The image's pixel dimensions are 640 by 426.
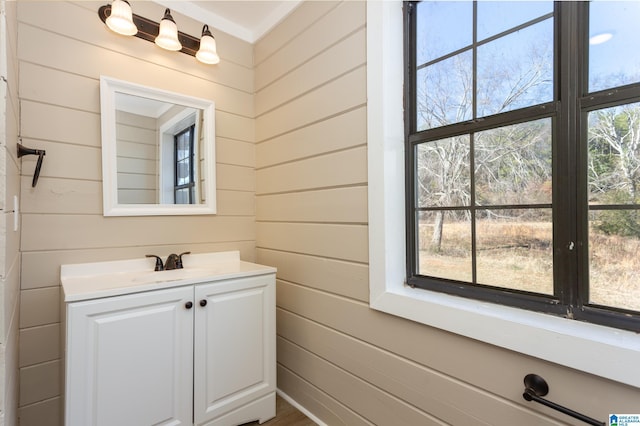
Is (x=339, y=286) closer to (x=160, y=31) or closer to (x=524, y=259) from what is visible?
(x=524, y=259)

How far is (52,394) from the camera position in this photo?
1.42m

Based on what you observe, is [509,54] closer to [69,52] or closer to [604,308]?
[604,308]

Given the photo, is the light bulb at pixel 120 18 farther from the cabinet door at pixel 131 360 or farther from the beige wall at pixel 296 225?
the cabinet door at pixel 131 360

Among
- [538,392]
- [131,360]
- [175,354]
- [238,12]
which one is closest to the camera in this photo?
[538,392]

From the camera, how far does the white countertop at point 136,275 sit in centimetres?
124

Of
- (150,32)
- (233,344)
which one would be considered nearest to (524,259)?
(233,344)

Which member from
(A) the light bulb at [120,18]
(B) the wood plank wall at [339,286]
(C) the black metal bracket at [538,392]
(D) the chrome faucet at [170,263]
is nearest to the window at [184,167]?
(D) the chrome faucet at [170,263]

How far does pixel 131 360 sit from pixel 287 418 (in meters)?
0.92

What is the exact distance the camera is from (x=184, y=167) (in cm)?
183

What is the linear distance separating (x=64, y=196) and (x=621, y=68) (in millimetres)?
2227

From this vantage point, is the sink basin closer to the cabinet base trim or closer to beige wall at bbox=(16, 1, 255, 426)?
beige wall at bbox=(16, 1, 255, 426)

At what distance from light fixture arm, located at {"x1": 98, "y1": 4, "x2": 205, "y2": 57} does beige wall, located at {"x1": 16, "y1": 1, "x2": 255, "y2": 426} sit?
0.03 m

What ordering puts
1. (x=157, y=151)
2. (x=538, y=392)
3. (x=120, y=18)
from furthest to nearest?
(x=157, y=151) → (x=120, y=18) → (x=538, y=392)

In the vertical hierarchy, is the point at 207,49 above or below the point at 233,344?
above
